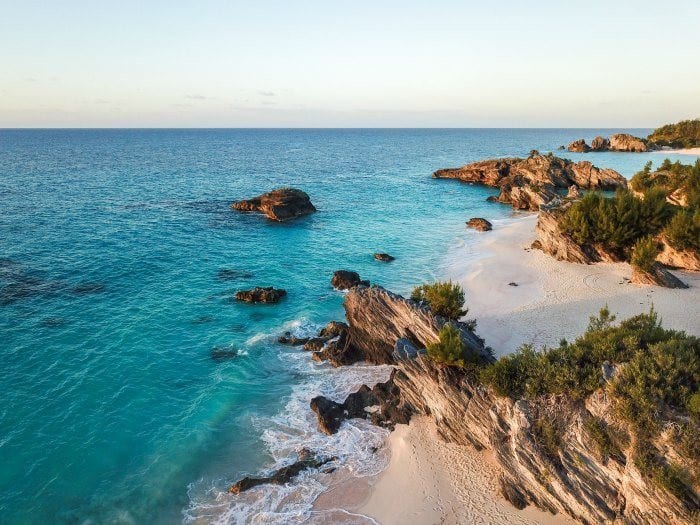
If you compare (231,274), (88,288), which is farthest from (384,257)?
(88,288)

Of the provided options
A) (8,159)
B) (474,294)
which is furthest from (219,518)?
(8,159)

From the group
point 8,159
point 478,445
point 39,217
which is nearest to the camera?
point 478,445

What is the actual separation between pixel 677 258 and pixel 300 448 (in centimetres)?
4280

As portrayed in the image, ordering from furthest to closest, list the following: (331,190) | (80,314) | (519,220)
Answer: (331,190) → (519,220) → (80,314)

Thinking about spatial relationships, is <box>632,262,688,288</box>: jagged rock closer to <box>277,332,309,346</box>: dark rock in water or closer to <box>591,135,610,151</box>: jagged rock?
<box>277,332,309,346</box>: dark rock in water

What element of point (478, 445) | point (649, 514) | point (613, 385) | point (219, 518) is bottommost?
point (219, 518)

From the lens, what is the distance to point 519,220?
74.1 m

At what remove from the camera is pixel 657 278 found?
1591 inches

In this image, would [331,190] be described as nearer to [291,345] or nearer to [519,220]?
[519,220]

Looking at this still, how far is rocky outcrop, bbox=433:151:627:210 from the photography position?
85250 mm

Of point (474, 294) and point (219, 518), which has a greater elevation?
point (474, 294)

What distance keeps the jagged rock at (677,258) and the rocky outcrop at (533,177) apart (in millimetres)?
33306

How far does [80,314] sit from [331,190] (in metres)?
72.6

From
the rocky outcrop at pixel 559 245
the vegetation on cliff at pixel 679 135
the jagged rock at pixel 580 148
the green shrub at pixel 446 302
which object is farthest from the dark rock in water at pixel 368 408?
the jagged rock at pixel 580 148
